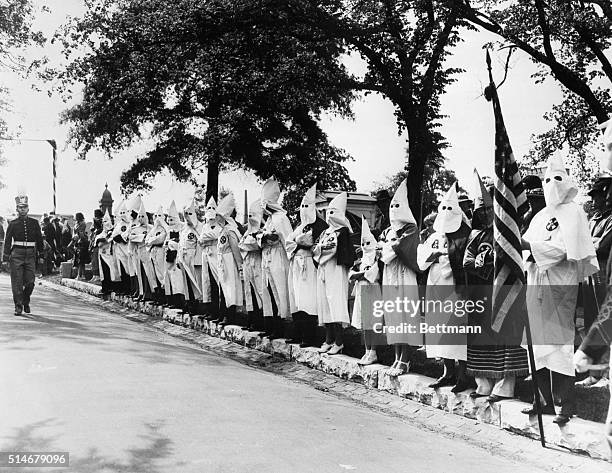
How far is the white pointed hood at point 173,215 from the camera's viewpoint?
15.3 m

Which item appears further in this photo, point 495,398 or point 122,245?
point 122,245

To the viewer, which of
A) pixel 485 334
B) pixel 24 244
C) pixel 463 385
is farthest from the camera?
pixel 24 244

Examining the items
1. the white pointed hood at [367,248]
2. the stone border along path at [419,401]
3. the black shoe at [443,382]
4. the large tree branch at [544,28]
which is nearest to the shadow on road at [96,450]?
the stone border along path at [419,401]

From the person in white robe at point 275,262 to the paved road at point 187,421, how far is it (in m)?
1.73

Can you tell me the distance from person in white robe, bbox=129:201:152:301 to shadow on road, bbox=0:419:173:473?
10.7 m

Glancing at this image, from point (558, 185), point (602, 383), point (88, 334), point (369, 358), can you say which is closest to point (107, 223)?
point (88, 334)

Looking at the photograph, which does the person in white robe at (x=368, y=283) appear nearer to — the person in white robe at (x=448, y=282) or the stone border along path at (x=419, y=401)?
the stone border along path at (x=419, y=401)

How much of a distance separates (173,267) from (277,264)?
4.34 m

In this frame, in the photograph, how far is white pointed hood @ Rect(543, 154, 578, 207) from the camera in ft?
20.6

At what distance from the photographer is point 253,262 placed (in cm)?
1170

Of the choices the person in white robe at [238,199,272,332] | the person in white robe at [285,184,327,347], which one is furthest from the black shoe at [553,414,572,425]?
the person in white robe at [238,199,272,332]

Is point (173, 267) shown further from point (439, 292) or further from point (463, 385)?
point (463, 385)

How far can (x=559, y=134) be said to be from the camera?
2059 centimetres

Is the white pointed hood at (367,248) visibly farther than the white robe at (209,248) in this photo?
No
